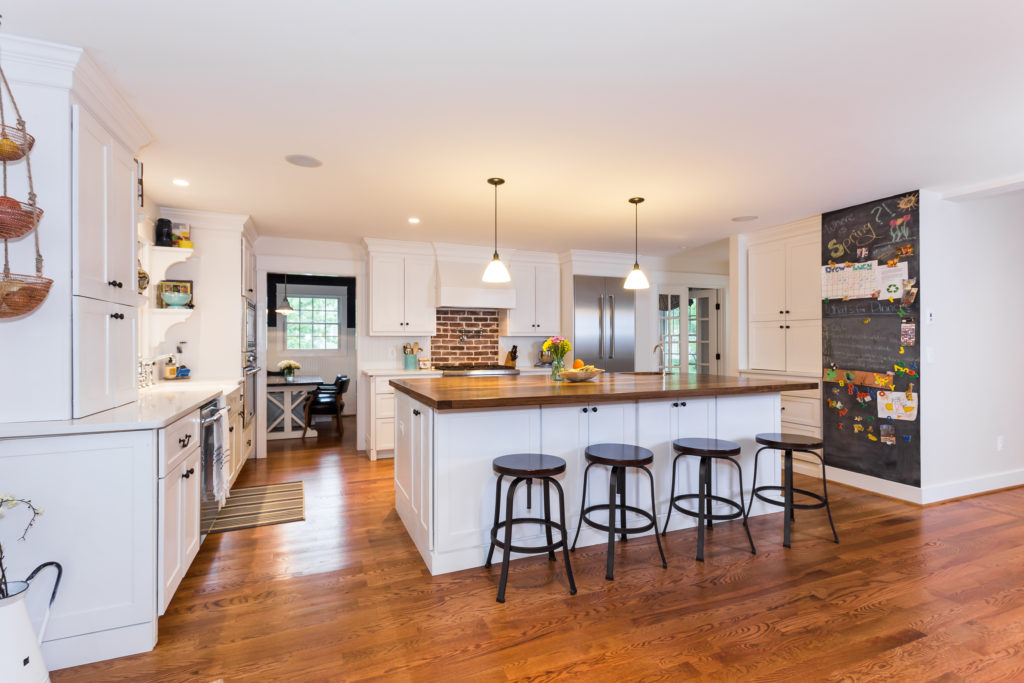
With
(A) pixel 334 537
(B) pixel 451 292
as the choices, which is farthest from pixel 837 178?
(A) pixel 334 537

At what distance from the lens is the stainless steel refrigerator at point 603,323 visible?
6.09m

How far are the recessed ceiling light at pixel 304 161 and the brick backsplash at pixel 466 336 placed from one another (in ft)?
10.0

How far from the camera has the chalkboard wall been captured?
3.78 metres

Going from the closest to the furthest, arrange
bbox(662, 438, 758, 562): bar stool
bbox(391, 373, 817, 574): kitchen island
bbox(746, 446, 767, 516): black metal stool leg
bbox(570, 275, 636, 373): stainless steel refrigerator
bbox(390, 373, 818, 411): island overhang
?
bbox(390, 373, 818, 411): island overhang → bbox(391, 373, 817, 574): kitchen island → bbox(662, 438, 758, 562): bar stool → bbox(746, 446, 767, 516): black metal stool leg → bbox(570, 275, 636, 373): stainless steel refrigerator

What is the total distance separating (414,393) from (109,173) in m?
1.79

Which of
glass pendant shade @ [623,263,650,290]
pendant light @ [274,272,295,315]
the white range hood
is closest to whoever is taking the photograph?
glass pendant shade @ [623,263,650,290]

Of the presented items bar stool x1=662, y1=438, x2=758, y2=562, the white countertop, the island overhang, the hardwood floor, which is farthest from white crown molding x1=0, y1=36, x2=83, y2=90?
bar stool x1=662, y1=438, x2=758, y2=562

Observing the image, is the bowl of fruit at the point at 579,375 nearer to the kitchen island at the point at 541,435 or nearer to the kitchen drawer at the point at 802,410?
the kitchen island at the point at 541,435

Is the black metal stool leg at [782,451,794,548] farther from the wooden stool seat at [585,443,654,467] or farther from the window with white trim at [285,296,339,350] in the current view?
the window with white trim at [285,296,339,350]

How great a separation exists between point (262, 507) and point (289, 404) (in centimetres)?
301

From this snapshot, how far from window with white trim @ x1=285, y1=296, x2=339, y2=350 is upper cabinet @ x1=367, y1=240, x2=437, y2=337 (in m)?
3.33

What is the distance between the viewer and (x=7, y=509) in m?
1.75

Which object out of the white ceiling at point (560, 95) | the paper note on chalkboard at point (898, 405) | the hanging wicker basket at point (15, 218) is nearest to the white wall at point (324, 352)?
the white ceiling at point (560, 95)

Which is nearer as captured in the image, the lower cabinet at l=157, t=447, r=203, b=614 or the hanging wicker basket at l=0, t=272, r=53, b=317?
the hanging wicker basket at l=0, t=272, r=53, b=317
